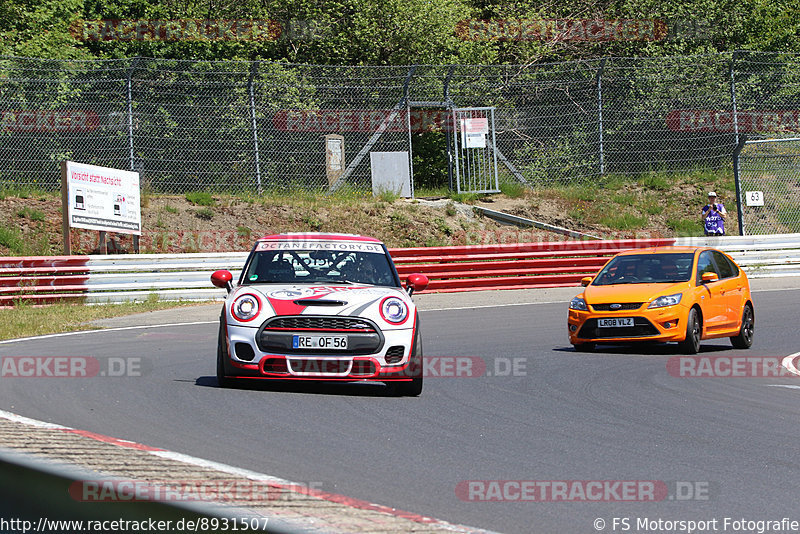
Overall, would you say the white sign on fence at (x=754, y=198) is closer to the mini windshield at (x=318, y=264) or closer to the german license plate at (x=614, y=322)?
the german license plate at (x=614, y=322)

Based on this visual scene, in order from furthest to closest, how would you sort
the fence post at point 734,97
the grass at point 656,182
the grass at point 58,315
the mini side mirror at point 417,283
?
1. the grass at point 656,182
2. the fence post at point 734,97
3. the grass at point 58,315
4. the mini side mirror at point 417,283

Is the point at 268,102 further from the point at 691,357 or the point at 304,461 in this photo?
the point at 304,461

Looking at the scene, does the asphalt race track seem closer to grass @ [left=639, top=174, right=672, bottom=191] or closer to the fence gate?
the fence gate

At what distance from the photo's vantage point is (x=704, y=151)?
27.7 m

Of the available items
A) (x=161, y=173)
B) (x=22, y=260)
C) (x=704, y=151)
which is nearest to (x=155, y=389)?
(x=22, y=260)

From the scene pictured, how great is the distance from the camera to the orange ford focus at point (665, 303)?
41.9 feet

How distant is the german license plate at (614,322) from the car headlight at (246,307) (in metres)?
5.43

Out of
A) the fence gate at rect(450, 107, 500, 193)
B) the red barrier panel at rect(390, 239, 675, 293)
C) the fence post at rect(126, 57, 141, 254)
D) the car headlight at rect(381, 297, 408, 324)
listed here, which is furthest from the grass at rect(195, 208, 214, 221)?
the car headlight at rect(381, 297, 408, 324)

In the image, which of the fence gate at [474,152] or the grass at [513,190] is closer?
the fence gate at [474,152]

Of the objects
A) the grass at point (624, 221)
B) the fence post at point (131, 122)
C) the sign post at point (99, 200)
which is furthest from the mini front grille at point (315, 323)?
the grass at point (624, 221)

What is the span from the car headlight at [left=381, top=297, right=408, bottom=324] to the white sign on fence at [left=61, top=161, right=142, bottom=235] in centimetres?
1364

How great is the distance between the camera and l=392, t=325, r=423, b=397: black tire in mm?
9094

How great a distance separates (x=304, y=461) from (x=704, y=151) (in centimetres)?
2338

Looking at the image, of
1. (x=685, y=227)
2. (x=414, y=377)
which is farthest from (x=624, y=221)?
(x=414, y=377)
